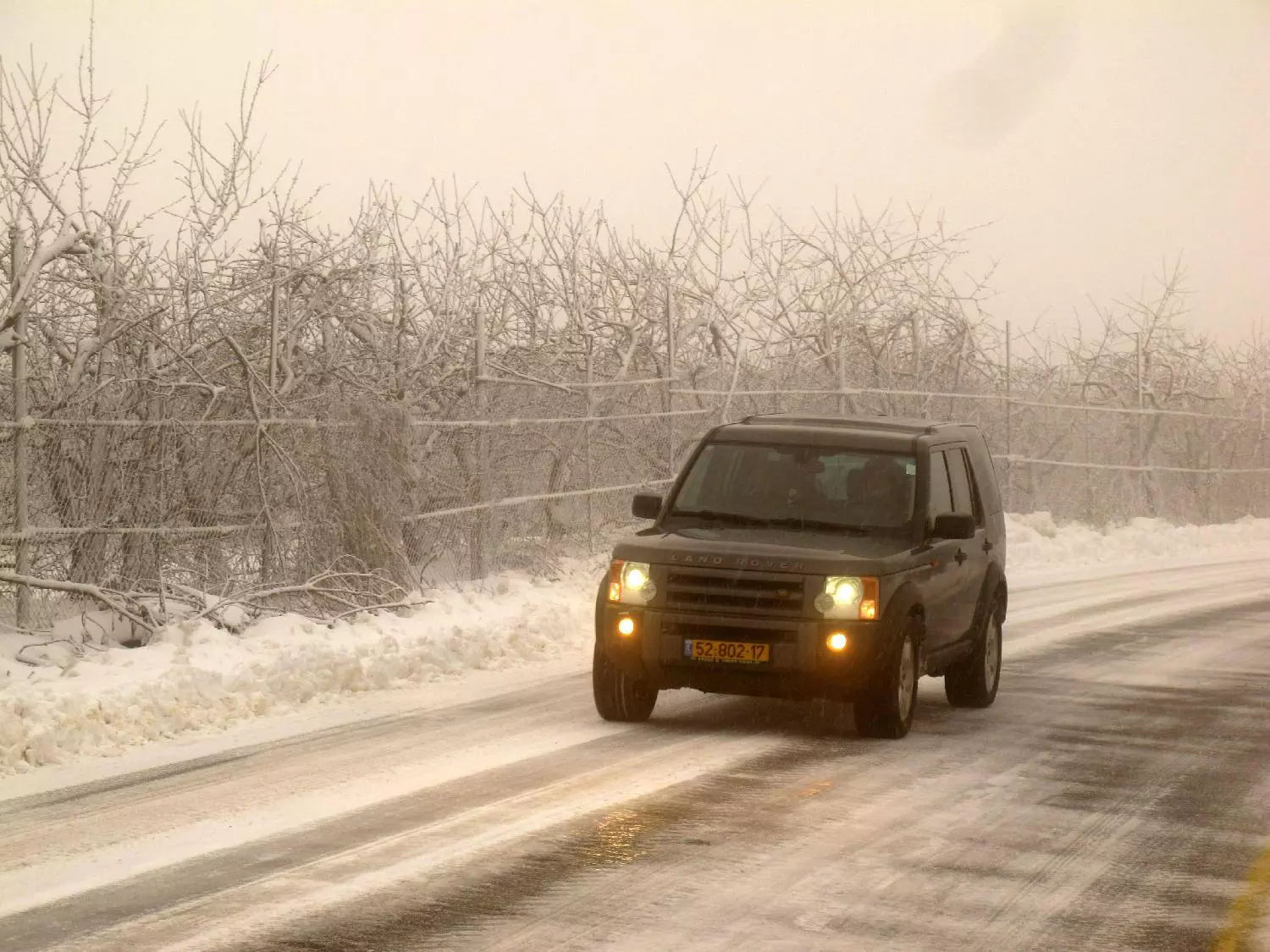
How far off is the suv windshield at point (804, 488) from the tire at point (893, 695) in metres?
0.81

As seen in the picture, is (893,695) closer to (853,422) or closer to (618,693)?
(618,693)

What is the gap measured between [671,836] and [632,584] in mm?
3063

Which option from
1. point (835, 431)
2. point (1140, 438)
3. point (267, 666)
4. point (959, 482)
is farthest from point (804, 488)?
point (1140, 438)

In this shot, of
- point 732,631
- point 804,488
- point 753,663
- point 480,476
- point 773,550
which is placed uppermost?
point 804,488

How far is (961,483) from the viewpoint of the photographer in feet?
41.6

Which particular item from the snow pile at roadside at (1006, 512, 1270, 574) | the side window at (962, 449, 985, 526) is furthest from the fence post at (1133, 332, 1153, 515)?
the side window at (962, 449, 985, 526)

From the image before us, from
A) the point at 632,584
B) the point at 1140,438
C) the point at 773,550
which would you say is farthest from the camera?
the point at 1140,438

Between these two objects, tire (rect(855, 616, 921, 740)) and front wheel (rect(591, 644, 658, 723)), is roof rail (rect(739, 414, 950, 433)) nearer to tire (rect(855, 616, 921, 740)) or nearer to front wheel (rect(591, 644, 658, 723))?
tire (rect(855, 616, 921, 740))

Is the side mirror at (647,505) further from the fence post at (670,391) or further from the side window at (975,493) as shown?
the fence post at (670,391)

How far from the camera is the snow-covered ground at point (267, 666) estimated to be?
10.6 metres

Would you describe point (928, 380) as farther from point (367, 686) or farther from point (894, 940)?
point (894, 940)

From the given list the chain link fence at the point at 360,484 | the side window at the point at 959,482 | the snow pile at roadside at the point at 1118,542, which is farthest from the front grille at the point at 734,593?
the snow pile at roadside at the point at 1118,542

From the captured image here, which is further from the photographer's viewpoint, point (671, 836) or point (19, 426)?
point (19, 426)

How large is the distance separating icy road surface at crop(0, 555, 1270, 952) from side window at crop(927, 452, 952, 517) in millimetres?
1380
